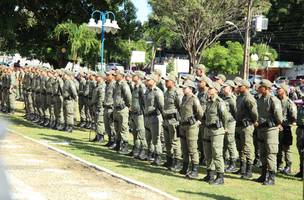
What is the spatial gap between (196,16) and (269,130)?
2787 centimetres

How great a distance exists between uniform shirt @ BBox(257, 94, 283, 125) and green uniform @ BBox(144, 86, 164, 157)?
6.89 feet

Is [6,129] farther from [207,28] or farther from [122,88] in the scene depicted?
[207,28]

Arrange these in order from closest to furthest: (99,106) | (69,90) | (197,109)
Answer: (197,109) → (99,106) → (69,90)

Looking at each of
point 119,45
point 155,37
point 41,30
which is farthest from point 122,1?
point 155,37

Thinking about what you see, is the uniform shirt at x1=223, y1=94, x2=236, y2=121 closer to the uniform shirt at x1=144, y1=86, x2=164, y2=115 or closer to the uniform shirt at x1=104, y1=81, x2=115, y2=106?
the uniform shirt at x1=144, y1=86, x2=164, y2=115

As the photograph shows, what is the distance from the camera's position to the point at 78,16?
22094 millimetres

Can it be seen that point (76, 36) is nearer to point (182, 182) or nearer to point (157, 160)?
point (157, 160)

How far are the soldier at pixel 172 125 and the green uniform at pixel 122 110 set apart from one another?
1917 millimetres

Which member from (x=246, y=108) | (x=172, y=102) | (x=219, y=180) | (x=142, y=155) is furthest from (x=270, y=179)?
(x=142, y=155)

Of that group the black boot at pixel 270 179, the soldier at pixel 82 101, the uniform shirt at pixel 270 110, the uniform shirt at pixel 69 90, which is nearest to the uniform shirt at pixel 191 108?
the uniform shirt at pixel 270 110

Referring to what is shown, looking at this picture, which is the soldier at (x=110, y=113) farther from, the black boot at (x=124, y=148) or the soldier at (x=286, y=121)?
the soldier at (x=286, y=121)

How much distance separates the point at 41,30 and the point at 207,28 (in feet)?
56.3

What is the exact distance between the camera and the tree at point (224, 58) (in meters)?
60.1

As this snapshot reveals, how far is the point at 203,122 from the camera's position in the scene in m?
10.0
